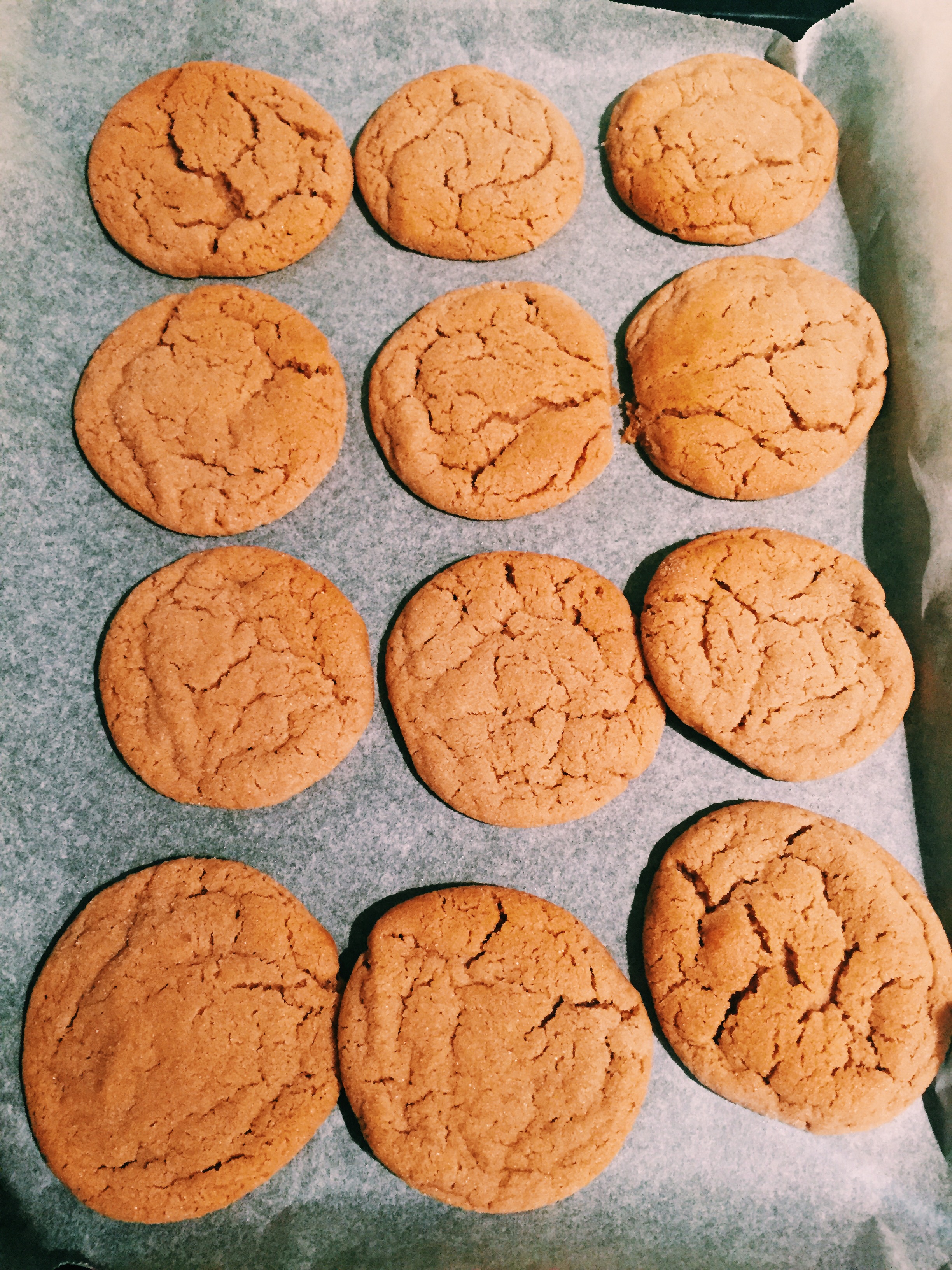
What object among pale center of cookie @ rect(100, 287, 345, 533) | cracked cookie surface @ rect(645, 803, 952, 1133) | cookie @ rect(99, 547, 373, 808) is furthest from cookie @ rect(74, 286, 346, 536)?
cracked cookie surface @ rect(645, 803, 952, 1133)

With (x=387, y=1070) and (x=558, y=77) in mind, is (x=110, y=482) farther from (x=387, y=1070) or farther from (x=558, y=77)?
(x=558, y=77)

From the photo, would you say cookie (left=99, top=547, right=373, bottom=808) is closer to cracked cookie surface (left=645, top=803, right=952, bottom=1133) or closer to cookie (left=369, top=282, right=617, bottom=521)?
cookie (left=369, top=282, right=617, bottom=521)

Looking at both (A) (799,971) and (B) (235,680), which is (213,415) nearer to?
(B) (235,680)

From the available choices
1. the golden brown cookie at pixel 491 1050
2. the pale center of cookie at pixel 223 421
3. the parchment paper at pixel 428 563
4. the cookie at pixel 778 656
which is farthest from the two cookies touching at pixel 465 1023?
the pale center of cookie at pixel 223 421

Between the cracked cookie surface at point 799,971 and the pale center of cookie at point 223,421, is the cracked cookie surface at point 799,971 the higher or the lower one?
the lower one

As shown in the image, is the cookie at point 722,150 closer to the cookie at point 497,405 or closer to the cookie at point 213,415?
the cookie at point 497,405

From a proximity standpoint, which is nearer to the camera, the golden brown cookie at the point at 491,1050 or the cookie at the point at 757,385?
the golden brown cookie at the point at 491,1050

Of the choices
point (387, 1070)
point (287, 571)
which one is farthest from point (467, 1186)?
point (287, 571)
